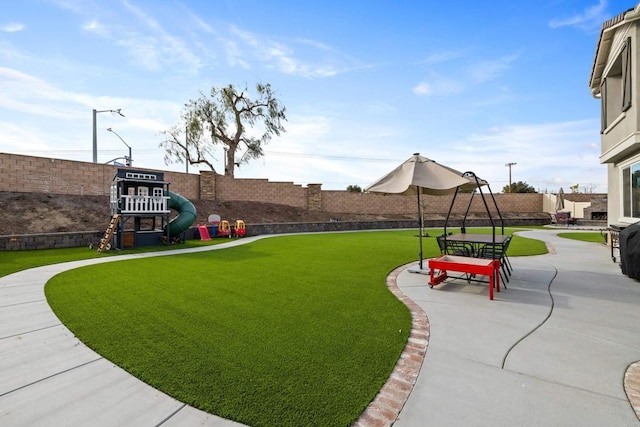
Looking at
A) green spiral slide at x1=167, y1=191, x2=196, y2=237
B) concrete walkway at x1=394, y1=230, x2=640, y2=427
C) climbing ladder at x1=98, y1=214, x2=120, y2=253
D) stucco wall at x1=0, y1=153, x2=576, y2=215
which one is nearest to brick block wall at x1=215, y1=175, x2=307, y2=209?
stucco wall at x1=0, y1=153, x2=576, y2=215

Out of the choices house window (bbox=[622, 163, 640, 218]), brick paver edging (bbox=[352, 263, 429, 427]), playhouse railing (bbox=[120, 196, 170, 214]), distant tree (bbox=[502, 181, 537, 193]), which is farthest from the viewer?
distant tree (bbox=[502, 181, 537, 193])

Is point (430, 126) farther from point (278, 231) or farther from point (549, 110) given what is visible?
point (278, 231)

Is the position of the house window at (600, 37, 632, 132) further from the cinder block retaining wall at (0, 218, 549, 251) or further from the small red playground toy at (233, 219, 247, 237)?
the small red playground toy at (233, 219, 247, 237)

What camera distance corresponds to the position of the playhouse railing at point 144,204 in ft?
38.0

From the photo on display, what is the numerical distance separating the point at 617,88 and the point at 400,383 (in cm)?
1254

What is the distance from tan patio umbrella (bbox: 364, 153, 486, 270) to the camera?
616 centimetres

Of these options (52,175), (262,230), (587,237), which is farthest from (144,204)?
(587,237)

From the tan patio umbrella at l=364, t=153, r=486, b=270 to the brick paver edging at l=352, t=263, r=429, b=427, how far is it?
3.01 metres

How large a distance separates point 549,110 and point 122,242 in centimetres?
1856

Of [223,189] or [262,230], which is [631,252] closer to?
[262,230]

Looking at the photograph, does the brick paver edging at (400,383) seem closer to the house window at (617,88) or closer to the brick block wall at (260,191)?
the house window at (617,88)

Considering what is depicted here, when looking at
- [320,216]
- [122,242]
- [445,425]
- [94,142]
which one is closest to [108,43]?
[122,242]

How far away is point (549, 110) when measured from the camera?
44.3 ft

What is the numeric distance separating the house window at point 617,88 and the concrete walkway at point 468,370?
21.2ft
